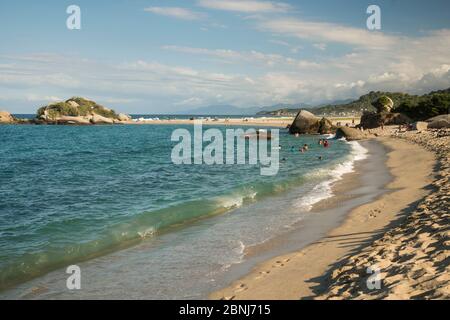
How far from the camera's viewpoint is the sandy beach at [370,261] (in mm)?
7223

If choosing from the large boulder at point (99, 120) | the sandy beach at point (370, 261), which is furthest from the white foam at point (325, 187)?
the large boulder at point (99, 120)

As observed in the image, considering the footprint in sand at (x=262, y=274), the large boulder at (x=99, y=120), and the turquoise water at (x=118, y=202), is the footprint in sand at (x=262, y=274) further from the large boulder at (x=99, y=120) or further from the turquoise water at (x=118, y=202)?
the large boulder at (x=99, y=120)

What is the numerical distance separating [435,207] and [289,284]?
7.09 meters

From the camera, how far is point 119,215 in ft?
53.6

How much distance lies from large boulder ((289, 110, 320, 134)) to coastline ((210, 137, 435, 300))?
50.8m

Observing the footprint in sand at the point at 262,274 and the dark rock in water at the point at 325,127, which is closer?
the footprint in sand at the point at 262,274

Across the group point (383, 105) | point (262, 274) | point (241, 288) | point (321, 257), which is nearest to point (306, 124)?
point (383, 105)

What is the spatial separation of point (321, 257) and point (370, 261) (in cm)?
163

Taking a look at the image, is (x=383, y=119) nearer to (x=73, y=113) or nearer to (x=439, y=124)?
(x=439, y=124)

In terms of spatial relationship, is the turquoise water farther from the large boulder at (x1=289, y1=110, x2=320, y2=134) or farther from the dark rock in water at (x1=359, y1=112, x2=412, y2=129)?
the dark rock in water at (x1=359, y1=112, x2=412, y2=129)
